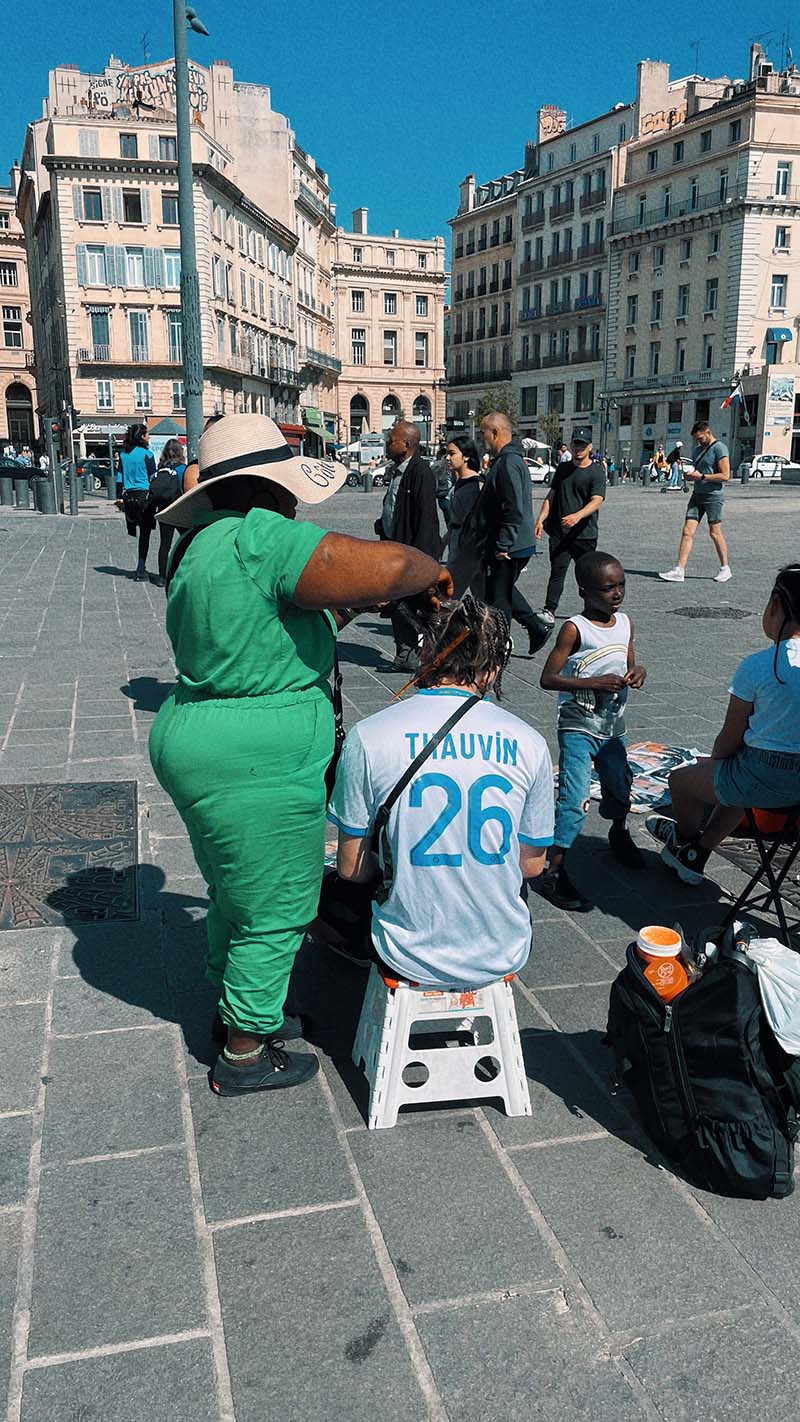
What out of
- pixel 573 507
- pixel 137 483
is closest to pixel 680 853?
pixel 573 507

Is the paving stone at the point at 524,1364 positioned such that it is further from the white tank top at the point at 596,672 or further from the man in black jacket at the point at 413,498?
the man in black jacket at the point at 413,498

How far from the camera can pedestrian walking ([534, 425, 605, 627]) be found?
378 inches

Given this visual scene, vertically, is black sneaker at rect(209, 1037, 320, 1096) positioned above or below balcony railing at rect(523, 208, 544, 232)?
below

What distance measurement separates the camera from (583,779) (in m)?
4.09

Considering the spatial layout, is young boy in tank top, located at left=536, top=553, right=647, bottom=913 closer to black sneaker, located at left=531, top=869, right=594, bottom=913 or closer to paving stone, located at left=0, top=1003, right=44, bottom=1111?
black sneaker, located at left=531, top=869, right=594, bottom=913

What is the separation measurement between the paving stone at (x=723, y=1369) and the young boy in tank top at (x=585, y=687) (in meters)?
1.99

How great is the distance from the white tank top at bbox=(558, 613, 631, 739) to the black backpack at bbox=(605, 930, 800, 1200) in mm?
1634

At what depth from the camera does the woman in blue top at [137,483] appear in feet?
42.7

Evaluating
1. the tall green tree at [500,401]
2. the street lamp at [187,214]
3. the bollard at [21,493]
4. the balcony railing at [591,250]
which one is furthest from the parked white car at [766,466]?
the street lamp at [187,214]

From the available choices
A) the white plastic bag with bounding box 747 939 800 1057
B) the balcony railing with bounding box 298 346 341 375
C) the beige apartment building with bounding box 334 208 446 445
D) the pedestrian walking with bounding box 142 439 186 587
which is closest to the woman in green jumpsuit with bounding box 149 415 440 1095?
the white plastic bag with bounding box 747 939 800 1057

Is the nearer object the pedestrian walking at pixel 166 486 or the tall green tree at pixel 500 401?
the pedestrian walking at pixel 166 486

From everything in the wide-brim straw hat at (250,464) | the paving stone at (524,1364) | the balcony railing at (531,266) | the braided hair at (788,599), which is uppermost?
the balcony railing at (531,266)

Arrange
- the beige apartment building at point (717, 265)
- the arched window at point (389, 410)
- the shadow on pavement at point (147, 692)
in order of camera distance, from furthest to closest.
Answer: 1. the arched window at point (389, 410)
2. the beige apartment building at point (717, 265)
3. the shadow on pavement at point (147, 692)

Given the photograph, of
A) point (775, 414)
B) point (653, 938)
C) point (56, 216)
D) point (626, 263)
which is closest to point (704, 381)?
point (775, 414)
